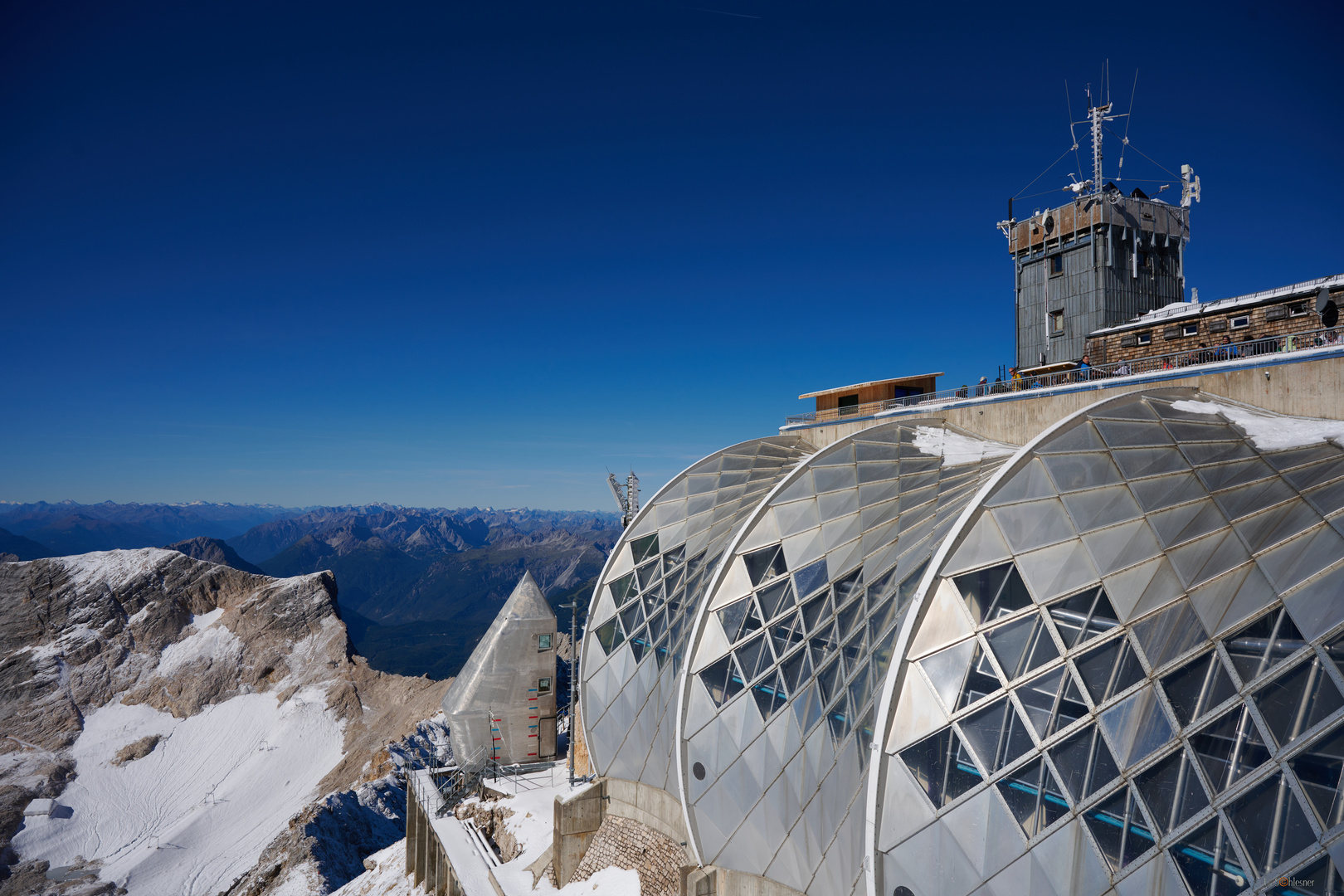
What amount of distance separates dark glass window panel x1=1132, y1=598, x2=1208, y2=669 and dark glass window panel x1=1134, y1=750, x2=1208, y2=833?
1.52m

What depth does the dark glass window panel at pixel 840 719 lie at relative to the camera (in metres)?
15.5

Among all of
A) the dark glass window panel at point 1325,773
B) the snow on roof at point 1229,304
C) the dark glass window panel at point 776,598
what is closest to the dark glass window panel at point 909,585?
the dark glass window panel at point 776,598

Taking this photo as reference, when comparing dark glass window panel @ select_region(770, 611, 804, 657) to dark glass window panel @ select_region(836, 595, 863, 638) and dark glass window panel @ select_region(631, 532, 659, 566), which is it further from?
dark glass window panel @ select_region(631, 532, 659, 566)

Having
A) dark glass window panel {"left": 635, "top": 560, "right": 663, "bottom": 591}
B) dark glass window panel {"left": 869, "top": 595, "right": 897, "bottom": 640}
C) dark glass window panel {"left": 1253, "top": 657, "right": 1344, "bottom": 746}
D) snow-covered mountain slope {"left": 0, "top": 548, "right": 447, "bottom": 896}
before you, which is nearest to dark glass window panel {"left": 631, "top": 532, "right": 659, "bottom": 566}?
dark glass window panel {"left": 635, "top": 560, "right": 663, "bottom": 591}

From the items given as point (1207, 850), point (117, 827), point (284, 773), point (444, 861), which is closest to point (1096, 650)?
point (1207, 850)

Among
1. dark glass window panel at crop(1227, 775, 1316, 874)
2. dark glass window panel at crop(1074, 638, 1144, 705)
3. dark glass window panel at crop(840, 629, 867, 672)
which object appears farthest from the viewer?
dark glass window panel at crop(840, 629, 867, 672)

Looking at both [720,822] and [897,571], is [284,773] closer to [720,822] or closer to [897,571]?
[720,822]

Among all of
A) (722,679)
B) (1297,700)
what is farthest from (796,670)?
(1297,700)

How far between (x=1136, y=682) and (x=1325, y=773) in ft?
7.77

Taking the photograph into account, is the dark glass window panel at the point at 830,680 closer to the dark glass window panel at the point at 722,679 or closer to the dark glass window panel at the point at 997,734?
the dark glass window panel at the point at 722,679

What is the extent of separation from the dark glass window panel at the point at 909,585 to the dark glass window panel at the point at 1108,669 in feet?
13.5

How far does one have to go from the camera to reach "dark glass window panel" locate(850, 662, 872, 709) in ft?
49.6

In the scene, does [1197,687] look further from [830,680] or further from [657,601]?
[657,601]

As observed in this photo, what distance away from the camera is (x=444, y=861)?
92.0 ft
